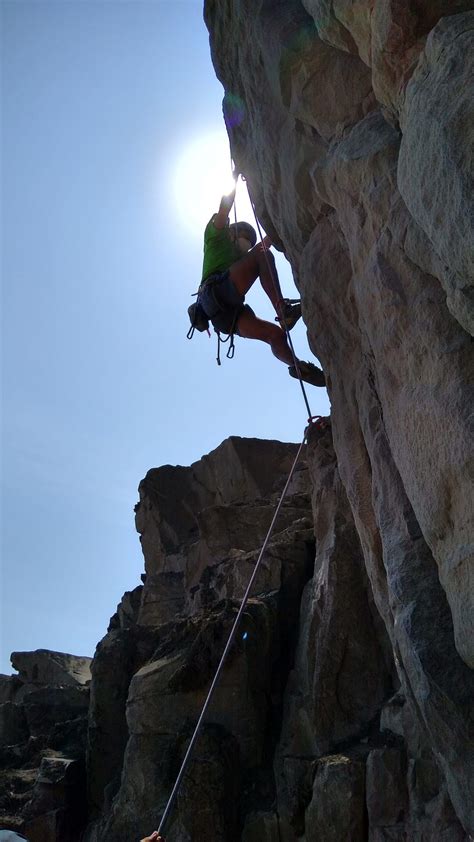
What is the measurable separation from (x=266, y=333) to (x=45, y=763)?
22.8 feet

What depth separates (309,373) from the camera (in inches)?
356

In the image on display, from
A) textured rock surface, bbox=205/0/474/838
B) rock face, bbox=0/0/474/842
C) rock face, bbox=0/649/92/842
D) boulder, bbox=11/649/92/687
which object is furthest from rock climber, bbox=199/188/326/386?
boulder, bbox=11/649/92/687

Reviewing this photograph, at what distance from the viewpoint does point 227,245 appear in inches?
382

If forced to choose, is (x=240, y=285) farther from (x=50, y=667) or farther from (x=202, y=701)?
(x=50, y=667)

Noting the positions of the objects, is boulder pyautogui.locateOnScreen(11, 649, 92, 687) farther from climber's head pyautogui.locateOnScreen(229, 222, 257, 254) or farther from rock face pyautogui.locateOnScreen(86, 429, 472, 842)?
climber's head pyautogui.locateOnScreen(229, 222, 257, 254)

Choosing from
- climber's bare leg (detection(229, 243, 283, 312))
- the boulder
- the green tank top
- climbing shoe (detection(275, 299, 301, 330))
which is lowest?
the boulder

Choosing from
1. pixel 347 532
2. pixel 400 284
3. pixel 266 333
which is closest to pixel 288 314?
pixel 266 333

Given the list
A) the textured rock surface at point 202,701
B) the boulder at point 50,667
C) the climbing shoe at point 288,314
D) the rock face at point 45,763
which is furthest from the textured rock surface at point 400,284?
the boulder at point 50,667

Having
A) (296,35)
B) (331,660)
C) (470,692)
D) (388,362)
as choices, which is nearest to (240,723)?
(331,660)

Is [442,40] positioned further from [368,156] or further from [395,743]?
[395,743]

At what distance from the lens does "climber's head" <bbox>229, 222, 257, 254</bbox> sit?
9672 mm

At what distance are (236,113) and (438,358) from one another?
581 centimetres

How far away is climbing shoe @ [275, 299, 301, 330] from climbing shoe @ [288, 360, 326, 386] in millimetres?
511

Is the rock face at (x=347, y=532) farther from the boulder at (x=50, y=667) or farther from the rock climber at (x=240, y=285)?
the boulder at (x=50, y=667)
